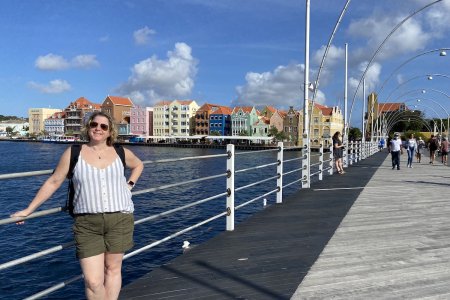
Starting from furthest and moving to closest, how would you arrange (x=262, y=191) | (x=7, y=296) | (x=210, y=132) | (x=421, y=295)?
(x=210, y=132) < (x=262, y=191) < (x=7, y=296) < (x=421, y=295)

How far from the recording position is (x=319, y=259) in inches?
197

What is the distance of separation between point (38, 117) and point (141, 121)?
60.9m

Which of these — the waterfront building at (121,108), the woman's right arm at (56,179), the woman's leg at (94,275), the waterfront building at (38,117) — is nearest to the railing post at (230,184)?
the woman's leg at (94,275)

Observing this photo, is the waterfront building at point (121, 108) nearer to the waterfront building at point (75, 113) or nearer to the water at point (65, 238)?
the waterfront building at point (75, 113)

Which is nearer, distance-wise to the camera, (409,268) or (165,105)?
(409,268)

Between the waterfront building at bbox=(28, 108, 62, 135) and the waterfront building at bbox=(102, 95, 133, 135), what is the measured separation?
147 feet

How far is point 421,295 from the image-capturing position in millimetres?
3871

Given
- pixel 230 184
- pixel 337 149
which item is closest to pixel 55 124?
pixel 337 149

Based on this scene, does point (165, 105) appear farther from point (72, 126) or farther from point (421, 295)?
point (421, 295)

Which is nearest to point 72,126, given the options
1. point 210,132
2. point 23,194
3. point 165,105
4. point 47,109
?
point 47,109

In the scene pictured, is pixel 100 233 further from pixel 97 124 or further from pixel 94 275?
pixel 97 124

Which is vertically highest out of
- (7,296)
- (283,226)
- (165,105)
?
(165,105)

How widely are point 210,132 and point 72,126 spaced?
197 ft

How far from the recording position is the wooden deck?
3990 millimetres
